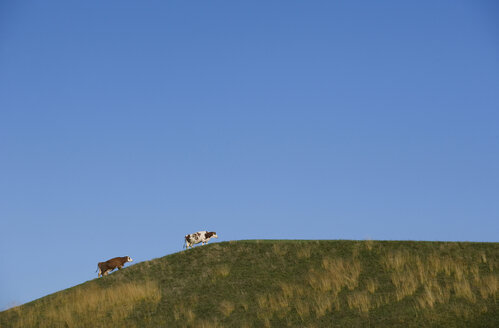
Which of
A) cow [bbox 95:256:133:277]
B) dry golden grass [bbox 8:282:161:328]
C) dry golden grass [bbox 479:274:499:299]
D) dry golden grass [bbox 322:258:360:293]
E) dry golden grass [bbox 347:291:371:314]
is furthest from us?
cow [bbox 95:256:133:277]

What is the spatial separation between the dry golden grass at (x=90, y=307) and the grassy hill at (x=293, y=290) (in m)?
0.06

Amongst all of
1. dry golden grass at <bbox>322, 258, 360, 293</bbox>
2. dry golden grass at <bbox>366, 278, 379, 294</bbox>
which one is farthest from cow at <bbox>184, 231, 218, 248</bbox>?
dry golden grass at <bbox>366, 278, 379, 294</bbox>

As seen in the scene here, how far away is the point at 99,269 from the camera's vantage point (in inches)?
1247

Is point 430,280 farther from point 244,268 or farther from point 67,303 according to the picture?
point 67,303

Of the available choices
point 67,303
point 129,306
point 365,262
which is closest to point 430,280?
point 365,262

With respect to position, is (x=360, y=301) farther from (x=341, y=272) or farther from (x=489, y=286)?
(x=489, y=286)

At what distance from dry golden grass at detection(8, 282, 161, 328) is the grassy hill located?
65 millimetres

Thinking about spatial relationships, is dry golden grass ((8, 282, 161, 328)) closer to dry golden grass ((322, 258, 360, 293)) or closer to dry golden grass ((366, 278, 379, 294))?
dry golden grass ((322, 258, 360, 293))

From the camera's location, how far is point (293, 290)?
899 inches

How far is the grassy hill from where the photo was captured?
18375 millimetres

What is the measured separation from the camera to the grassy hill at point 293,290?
18.4 metres

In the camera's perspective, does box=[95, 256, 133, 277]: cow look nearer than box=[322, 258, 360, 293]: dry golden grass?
No

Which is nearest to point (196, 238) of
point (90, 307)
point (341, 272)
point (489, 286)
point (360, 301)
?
point (90, 307)

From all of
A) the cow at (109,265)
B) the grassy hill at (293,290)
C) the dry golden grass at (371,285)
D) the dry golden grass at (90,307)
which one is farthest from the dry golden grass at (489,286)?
the cow at (109,265)
